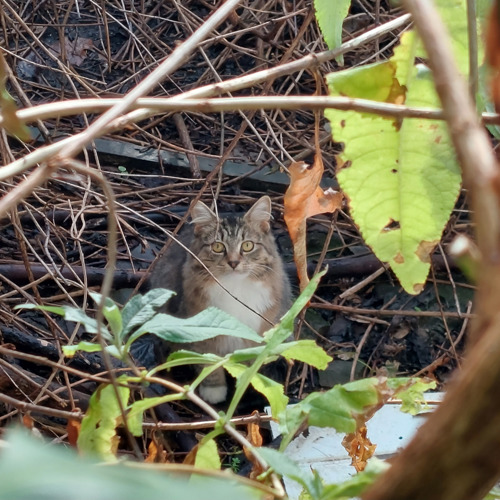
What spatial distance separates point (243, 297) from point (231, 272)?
0.53ft

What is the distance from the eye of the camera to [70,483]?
0.33 m

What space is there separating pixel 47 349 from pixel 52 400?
30cm

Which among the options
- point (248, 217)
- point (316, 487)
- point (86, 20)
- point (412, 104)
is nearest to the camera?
point (316, 487)

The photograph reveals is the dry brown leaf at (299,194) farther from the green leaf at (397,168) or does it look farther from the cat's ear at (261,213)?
the cat's ear at (261,213)

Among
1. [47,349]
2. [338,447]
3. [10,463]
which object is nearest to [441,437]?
[10,463]

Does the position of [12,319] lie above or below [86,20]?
below

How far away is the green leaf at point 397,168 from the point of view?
1.04 metres

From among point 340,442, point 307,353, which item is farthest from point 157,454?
point 340,442

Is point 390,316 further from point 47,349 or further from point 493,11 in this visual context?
point 493,11

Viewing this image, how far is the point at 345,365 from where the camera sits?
3.90m

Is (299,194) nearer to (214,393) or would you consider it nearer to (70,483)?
(70,483)

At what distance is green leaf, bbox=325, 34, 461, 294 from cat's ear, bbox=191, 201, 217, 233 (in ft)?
9.77

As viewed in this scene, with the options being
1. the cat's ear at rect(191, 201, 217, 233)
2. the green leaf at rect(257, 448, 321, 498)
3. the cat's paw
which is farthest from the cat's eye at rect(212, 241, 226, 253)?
the green leaf at rect(257, 448, 321, 498)

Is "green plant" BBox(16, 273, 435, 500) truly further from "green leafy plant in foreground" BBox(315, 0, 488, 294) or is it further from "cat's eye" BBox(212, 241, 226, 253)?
"cat's eye" BBox(212, 241, 226, 253)
